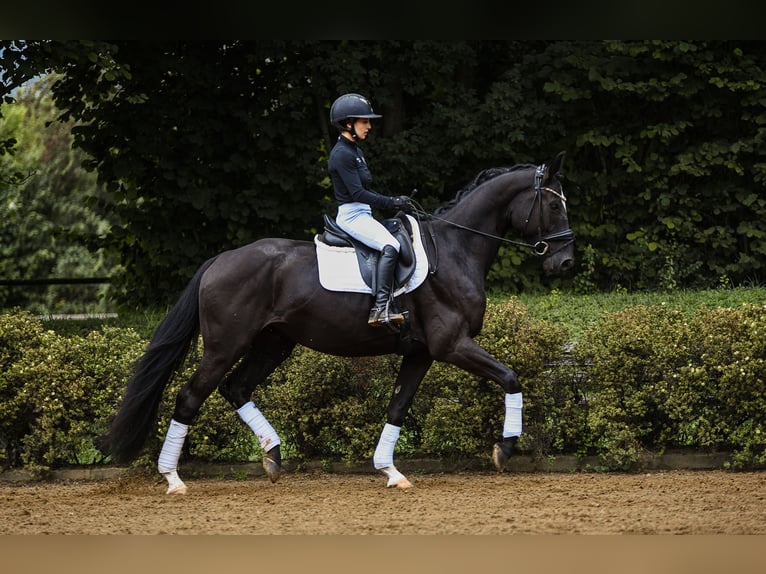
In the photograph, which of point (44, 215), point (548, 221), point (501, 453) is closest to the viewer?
point (501, 453)

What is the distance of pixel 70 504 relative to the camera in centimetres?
777

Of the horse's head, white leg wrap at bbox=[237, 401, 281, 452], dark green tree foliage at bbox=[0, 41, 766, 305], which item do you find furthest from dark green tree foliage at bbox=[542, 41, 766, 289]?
white leg wrap at bbox=[237, 401, 281, 452]

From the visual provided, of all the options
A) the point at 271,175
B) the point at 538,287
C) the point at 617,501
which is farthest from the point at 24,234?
the point at 617,501

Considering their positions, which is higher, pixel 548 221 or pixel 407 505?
pixel 548 221

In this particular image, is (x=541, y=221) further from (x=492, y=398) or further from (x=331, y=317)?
(x=331, y=317)

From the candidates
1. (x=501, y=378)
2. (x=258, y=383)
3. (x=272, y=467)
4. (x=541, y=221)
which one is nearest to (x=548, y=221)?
(x=541, y=221)

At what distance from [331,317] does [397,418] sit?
3.12 feet

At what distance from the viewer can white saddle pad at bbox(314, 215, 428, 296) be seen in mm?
7914

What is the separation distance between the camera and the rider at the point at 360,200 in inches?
305

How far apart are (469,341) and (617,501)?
1567mm

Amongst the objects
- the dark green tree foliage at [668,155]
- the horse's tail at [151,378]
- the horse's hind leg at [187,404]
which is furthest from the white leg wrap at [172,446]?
the dark green tree foliage at [668,155]

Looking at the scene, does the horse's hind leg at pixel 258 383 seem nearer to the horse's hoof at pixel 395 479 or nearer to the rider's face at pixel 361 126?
the horse's hoof at pixel 395 479

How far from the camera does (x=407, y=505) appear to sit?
743 cm

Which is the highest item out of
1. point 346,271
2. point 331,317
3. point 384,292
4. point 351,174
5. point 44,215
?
point 44,215
